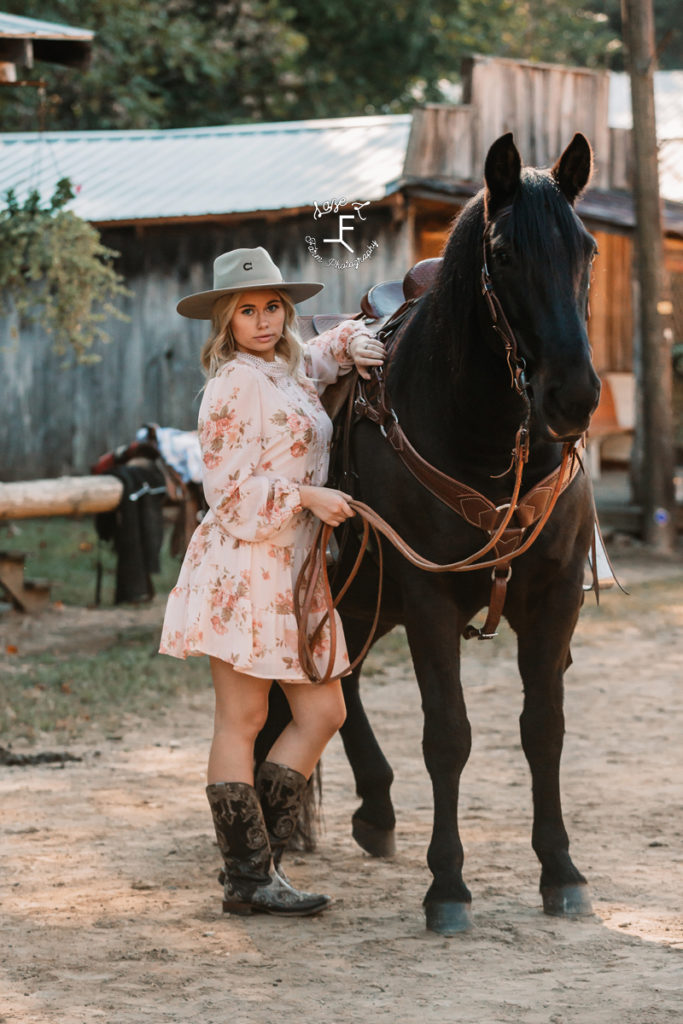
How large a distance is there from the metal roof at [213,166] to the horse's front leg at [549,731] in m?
8.96

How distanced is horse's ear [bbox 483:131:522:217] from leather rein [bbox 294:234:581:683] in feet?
0.36

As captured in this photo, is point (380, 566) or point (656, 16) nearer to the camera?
point (380, 566)

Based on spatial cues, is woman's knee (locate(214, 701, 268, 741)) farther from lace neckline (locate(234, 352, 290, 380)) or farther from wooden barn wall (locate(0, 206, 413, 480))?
wooden barn wall (locate(0, 206, 413, 480))

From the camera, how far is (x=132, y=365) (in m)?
14.3

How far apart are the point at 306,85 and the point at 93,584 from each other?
14556 mm

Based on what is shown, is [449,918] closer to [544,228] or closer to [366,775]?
[366,775]

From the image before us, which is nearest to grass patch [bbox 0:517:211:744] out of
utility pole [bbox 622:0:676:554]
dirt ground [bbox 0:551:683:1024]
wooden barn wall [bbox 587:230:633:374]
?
dirt ground [bbox 0:551:683:1024]

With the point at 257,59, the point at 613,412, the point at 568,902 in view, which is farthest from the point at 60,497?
the point at 257,59

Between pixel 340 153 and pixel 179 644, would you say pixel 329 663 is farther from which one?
pixel 340 153

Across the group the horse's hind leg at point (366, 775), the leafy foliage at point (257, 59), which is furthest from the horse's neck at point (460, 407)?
the leafy foliage at point (257, 59)

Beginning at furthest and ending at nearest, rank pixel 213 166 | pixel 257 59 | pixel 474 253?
pixel 257 59
pixel 213 166
pixel 474 253

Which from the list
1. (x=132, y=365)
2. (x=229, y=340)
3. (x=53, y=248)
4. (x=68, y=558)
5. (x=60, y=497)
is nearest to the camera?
(x=229, y=340)

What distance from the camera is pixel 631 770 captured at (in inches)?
211

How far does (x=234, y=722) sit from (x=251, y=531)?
56 centimetres
